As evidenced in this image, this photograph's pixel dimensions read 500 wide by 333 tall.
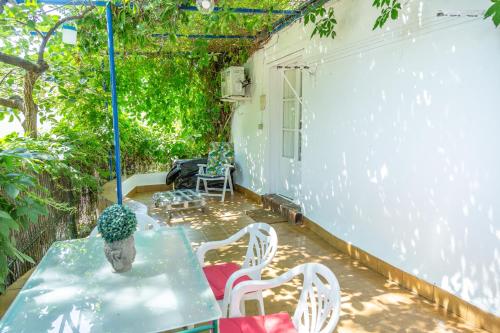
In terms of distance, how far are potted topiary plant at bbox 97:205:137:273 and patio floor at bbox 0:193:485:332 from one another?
1.30 metres

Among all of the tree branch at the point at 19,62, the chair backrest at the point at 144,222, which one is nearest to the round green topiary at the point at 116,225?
the chair backrest at the point at 144,222

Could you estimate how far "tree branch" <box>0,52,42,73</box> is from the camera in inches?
123

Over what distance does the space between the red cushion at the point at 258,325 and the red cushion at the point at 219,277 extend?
1.24 ft

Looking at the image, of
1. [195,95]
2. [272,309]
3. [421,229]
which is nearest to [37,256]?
[272,309]

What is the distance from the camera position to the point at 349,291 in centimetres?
307

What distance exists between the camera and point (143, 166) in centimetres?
764

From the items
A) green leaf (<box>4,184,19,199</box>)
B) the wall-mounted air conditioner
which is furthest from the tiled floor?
the wall-mounted air conditioner

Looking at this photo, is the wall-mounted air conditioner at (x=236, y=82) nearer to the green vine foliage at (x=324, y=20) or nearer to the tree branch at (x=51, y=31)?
the green vine foliage at (x=324, y=20)

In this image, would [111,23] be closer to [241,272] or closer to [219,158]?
[241,272]

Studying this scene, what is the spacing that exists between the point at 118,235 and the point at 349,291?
6.91 feet

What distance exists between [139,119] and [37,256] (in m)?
4.55

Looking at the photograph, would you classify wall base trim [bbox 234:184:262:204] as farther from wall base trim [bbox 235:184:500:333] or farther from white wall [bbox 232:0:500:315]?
wall base trim [bbox 235:184:500:333]

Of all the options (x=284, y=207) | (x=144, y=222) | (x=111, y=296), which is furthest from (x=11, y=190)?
(x=284, y=207)

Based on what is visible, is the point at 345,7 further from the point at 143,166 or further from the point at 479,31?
the point at 143,166
